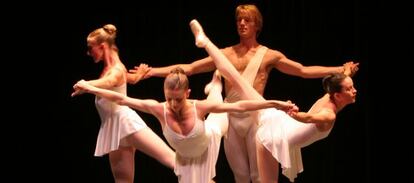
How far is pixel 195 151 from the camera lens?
3693 mm

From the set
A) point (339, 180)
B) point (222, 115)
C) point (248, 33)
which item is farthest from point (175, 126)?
point (339, 180)

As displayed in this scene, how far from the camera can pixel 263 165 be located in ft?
12.7

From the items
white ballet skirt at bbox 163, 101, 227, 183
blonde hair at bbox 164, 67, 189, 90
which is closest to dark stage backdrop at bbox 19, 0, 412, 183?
white ballet skirt at bbox 163, 101, 227, 183

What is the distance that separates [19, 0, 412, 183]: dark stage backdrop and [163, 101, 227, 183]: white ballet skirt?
4.20ft

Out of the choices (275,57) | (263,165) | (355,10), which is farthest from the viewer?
(355,10)

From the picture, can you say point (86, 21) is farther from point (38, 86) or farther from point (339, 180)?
point (339, 180)

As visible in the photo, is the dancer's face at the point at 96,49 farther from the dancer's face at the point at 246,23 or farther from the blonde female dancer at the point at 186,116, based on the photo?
the dancer's face at the point at 246,23

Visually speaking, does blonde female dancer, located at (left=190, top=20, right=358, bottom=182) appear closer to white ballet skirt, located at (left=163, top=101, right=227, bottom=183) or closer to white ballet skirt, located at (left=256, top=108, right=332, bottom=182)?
white ballet skirt, located at (left=256, top=108, right=332, bottom=182)

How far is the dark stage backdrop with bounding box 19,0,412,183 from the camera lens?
15.7ft

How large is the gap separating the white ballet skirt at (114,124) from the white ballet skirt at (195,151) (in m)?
0.27

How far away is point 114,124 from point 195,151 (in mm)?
480

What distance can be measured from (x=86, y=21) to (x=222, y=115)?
4.78 feet

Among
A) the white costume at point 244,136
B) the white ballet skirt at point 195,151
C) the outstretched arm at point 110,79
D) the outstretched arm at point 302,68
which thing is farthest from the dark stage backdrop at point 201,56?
the white ballet skirt at point 195,151

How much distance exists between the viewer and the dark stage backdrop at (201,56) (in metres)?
4.77
